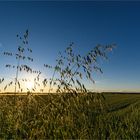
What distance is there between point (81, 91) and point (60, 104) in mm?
377

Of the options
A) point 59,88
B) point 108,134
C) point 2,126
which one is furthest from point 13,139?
point 108,134

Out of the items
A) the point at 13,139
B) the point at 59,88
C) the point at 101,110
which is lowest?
the point at 13,139

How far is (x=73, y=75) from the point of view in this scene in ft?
15.8

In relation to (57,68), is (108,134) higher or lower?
lower

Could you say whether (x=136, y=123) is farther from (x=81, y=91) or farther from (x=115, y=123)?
(x=81, y=91)

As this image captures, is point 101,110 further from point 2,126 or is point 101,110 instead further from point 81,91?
point 2,126

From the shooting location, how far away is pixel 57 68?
16.3ft

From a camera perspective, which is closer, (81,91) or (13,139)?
(13,139)

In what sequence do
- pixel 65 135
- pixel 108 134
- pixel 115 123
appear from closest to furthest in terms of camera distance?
pixel 65 135 → pixel 108 134 → pixel 115 123

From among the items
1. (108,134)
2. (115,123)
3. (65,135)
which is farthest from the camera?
(115,123)

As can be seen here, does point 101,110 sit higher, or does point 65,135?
point 101,110

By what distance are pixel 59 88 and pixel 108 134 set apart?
93 centimetres

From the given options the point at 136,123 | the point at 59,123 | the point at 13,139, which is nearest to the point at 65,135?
the point at 59,123

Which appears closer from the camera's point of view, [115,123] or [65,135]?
[65,135]
